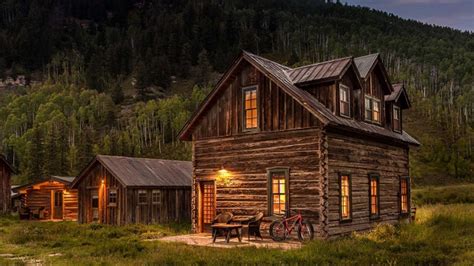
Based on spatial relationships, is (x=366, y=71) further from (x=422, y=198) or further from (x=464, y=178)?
(x=464, y=178)

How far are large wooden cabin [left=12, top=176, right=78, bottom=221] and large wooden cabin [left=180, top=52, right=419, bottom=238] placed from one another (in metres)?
18.4

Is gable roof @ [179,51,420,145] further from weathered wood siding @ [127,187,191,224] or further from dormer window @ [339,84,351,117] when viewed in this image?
weathered wood siding @ [127,187,191,224]

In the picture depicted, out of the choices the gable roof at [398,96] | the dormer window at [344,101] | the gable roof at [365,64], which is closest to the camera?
the dormer window at [344,101]

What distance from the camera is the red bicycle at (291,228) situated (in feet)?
64.8

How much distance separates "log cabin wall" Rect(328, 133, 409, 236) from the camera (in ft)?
67.3

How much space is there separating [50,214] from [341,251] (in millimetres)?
30921

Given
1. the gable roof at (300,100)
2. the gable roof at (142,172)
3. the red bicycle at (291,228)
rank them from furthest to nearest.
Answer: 1. the gable roof at (142,172)
2. the gable roof at (300,100)
3. the red bicycle at (291,228)

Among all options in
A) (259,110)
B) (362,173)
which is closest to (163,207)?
(259,110)

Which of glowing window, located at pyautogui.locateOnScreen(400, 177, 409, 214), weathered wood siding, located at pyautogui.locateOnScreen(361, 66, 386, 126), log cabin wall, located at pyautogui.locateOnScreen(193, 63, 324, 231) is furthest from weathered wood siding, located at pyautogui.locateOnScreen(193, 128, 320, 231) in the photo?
glowing window, located at pyautogui.locateOnScreen(400, 177, 409, 214)

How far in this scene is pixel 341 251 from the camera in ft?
A: 52.0

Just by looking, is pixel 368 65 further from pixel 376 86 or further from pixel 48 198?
pixel 48 198

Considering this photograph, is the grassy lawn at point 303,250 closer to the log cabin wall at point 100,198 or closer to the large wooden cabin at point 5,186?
the log cabin wall at point 100,198

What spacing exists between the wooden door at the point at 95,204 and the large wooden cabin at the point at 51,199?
23.6ft

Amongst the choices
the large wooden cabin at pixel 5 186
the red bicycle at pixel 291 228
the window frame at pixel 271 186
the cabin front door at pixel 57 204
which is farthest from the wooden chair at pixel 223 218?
the large wooden cabin at pixel 5 186
